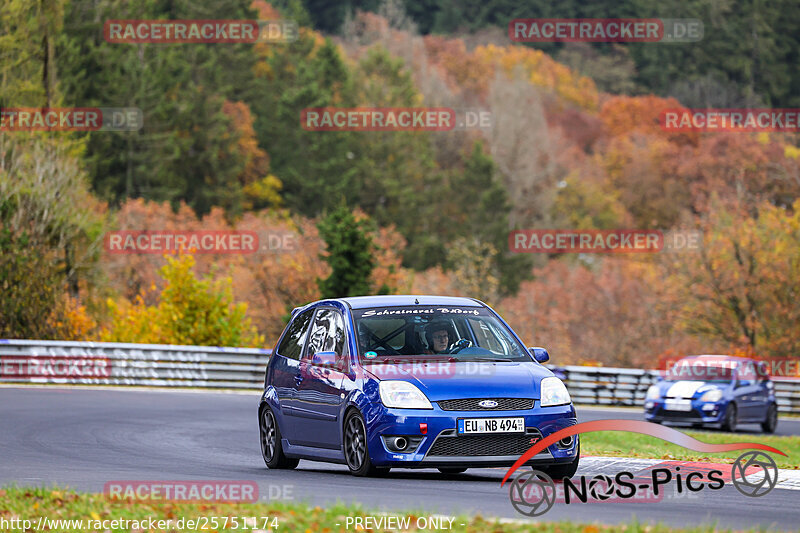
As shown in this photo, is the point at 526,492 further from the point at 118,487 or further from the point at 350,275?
the point at 350,275

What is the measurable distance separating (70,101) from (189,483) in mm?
68225

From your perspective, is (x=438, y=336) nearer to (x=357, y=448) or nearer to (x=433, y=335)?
(x=433, y=335)

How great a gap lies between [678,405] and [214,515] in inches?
743

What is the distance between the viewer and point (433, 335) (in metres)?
13.2

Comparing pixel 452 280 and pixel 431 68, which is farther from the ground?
pixel 431 68

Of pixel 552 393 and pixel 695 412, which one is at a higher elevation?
pixel 552 393

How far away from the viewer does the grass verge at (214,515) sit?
8.82 metres

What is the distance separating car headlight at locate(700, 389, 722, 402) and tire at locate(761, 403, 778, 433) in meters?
2.17

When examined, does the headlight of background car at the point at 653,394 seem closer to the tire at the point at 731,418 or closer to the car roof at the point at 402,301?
the tire at the point at 731,418

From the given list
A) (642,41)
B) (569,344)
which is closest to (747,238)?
(569,344)

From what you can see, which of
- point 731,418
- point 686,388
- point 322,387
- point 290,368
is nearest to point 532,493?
point 322,387

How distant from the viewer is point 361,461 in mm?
12469

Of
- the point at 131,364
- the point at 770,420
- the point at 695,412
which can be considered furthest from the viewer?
the point at 131,364

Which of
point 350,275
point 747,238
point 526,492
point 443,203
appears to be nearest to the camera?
point 526,492
